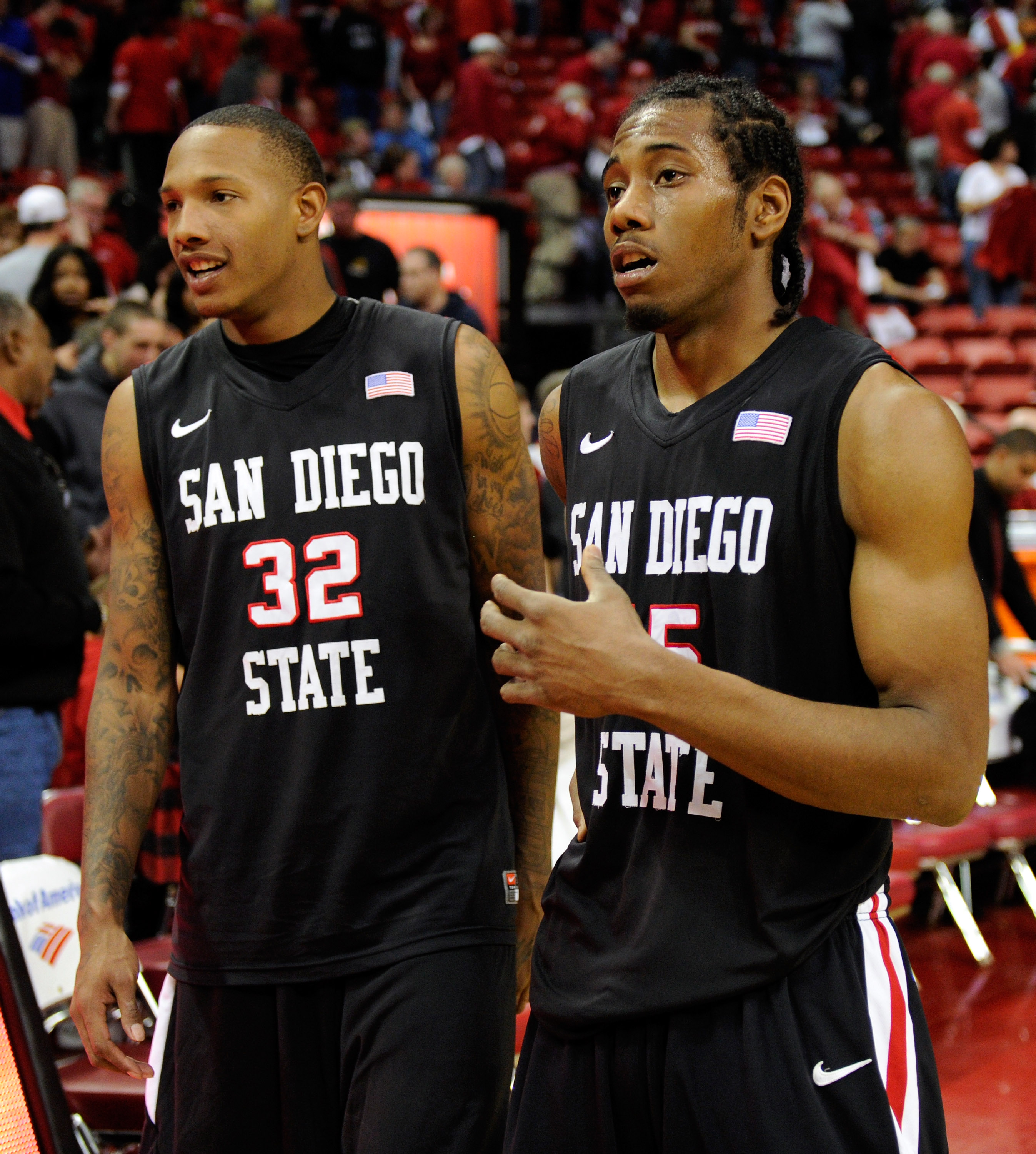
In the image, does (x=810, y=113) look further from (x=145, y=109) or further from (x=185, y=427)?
(x=185, y=427)

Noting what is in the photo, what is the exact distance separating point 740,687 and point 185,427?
45.7 inches

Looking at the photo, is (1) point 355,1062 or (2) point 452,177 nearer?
(1) point 355,1062

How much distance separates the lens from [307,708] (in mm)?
2160

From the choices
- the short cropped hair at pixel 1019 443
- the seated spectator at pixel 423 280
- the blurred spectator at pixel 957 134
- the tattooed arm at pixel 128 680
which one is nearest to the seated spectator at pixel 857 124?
the blurred spectator at pixel 957 134

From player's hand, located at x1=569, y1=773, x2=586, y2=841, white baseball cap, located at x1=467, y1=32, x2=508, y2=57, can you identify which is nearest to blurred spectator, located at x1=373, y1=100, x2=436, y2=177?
white baseball cap, located at x1=467, y1=32, x2=508, y2=57

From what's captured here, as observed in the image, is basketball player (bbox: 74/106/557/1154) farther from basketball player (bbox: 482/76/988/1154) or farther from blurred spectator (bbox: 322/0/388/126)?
blurred spectator (bbox: 322/0/388/126)

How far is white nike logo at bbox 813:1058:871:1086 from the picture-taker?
5.45ft

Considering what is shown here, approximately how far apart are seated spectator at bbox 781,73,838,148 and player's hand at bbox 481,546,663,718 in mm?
15455

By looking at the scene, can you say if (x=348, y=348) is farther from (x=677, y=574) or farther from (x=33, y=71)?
(x=33, y=71)

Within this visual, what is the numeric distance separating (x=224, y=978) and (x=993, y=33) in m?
17.5

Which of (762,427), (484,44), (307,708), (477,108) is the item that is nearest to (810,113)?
(484,44)

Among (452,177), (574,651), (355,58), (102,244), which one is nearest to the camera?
Result: (574,651)

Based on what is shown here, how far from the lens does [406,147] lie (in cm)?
1175

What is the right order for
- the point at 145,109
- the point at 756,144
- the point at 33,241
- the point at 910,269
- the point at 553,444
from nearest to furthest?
1. the point at 756,144
2. the point at 553,444
3. the point at 33,241
4. the point at 145,109
5. the point at 910,269
